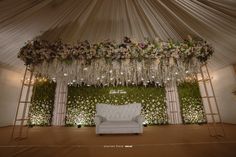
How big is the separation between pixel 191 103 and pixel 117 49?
5950mm

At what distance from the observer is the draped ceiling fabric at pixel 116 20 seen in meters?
3.05

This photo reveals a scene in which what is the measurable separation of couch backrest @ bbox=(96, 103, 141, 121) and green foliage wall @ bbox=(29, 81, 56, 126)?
3.54m

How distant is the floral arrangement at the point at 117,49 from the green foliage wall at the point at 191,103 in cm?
429

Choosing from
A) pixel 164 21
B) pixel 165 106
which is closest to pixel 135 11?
pixel 164 21

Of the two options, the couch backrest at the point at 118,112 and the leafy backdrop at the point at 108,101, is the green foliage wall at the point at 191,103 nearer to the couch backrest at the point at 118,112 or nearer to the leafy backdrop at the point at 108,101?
the leafy backdrop at the point at 108,101

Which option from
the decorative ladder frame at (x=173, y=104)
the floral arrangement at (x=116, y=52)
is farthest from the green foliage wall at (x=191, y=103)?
the floral arrangement at (x=116, y=52)

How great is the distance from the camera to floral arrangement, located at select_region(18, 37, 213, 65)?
13.3 ft

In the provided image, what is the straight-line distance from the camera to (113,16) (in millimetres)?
3570

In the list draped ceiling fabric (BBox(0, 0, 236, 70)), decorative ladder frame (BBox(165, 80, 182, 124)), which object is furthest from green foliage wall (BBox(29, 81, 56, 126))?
decorative ladder frame (BBox(165, 80, 182, 124))

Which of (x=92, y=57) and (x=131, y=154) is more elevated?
Answer: (x=92, y=57)

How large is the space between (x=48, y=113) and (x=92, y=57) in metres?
5.09

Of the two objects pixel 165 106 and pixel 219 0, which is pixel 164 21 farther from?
pixel 165 106

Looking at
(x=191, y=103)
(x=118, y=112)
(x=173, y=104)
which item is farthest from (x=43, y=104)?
(x=191, y=103)

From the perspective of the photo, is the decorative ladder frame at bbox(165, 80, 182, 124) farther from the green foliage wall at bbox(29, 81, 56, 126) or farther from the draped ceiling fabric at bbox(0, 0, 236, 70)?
the green foliage wall at bbox(29, 81, 56, 126)
